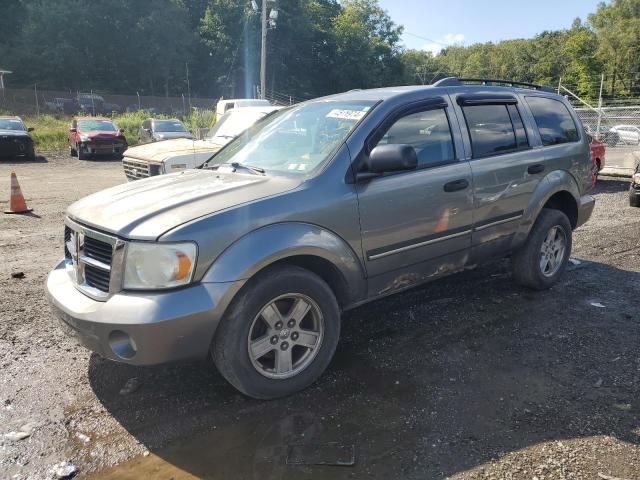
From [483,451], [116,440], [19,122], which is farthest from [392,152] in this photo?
[19,122]

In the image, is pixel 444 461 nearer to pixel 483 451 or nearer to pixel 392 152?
pixel 483 451

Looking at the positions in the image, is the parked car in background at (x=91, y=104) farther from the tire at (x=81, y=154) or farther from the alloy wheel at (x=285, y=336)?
the alloy wheel at (x=285, y=336)

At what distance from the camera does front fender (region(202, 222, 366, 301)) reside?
290cm

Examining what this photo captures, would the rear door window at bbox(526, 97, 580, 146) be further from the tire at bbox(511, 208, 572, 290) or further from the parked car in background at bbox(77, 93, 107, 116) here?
the parked car in background at bbox(77, 93, 107, 116)

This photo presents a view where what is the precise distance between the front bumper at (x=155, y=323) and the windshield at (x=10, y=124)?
20060 millimetres

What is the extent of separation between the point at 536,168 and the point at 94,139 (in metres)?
19.7

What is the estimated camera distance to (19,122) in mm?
20078

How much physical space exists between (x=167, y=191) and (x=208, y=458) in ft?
5.64

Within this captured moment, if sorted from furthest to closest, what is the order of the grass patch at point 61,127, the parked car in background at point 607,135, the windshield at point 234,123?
the grass patch at point 61,127 < the parked car in background at point 607,135 < the windshield at point 234,123

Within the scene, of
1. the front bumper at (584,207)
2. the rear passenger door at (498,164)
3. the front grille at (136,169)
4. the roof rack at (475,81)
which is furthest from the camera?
the front grille at (136,169)


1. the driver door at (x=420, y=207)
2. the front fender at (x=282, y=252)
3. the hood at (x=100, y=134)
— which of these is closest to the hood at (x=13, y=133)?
the hood at (x=100, y=134)

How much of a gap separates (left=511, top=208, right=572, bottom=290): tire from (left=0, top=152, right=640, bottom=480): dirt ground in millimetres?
247

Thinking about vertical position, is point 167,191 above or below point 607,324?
above

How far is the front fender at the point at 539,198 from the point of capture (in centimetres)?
474
